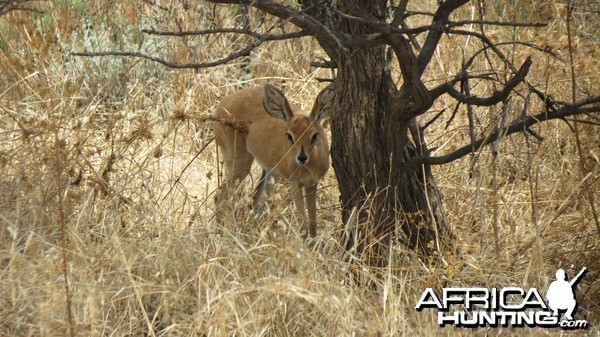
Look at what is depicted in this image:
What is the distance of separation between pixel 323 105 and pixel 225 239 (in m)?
1.60

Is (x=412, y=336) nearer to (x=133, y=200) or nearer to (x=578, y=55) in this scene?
(x=133, y=200)

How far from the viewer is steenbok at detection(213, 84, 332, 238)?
5.89m

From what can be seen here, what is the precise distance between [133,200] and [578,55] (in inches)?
117

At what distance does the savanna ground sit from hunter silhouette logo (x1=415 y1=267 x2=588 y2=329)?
57 mm

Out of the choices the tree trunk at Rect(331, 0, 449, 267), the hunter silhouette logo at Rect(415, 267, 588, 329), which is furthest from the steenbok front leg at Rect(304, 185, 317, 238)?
the hunter silhouette logo at Rect(415, 267, 588, 329)

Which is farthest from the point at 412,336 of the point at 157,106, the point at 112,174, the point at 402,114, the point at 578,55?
the point at 157,106

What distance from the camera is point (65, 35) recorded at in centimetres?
799

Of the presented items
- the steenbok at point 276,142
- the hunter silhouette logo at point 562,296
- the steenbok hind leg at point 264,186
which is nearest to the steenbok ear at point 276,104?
the steenbok at point 276,142

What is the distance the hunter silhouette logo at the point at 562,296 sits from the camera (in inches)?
173

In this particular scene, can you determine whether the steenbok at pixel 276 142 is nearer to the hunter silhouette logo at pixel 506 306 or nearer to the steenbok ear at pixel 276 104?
the steenbok ear at pixel 276 104

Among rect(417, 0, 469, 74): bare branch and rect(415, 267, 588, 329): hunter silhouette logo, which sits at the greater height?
rect(417, 0, 469, 74): bare branch

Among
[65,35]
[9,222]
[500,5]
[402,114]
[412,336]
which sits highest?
[500,5]

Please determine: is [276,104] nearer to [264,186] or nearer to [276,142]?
[276,142]

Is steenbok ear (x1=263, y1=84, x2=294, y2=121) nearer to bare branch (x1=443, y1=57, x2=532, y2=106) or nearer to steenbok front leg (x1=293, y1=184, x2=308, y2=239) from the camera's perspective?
steenbok front leg (x1=293, y1=184, x2=308, y2=239)
